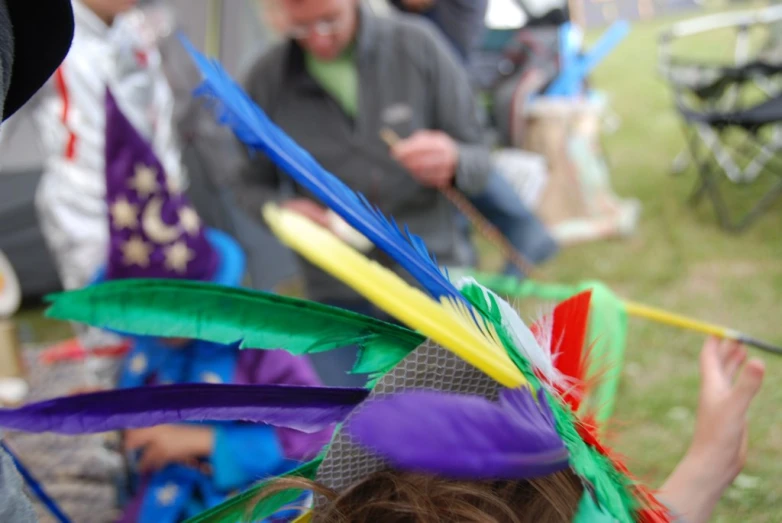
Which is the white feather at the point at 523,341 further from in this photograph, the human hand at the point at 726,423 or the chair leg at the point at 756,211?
the chair leg at the point at 756,211

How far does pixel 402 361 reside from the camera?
687mm

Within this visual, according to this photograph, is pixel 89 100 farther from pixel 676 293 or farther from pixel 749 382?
pixel 676 293

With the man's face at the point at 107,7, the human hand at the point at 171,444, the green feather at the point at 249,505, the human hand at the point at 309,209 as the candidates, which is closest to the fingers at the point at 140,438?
the human hand at the point at 171,444

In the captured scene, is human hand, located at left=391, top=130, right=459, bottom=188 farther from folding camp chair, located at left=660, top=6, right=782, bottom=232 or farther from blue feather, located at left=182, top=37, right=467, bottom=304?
folding camp chair, located at left=660, top=6, right=782, bottom=232

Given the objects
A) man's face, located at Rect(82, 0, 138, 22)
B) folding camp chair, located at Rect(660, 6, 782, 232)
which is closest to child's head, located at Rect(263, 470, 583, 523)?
man's face, located at Rect(82, 0, 138, 22)

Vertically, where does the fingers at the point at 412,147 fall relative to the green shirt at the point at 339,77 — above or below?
below

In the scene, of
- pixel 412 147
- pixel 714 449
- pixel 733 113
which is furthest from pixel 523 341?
pixel 733 113

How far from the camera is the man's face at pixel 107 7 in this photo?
2199 millimetres

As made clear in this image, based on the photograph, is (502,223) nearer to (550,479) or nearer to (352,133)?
(352,133)

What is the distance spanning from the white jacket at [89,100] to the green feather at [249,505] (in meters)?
1.58

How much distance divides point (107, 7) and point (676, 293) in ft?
8.43

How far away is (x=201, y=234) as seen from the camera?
65.5 inches

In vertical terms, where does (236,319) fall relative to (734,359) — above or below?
above

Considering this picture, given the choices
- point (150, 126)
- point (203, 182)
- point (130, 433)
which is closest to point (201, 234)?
point (130, 433)
